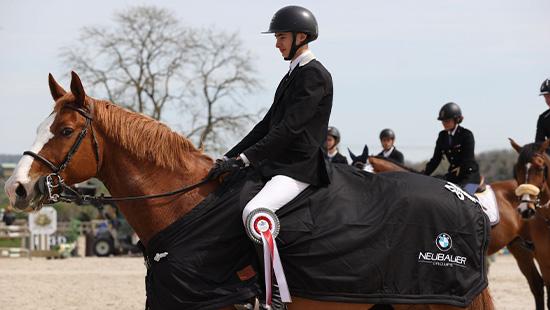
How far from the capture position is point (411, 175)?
6391 mm

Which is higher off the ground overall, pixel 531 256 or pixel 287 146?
pixel 287 146

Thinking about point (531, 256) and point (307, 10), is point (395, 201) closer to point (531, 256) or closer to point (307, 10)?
point (307, 10)

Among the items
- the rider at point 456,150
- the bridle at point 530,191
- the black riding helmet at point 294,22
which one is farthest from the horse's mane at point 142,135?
the rider at point 456,150

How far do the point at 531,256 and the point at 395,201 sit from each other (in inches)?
314

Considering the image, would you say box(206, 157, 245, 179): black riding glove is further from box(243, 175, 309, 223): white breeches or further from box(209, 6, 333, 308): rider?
box(243, 175, 309, 223): white breeches

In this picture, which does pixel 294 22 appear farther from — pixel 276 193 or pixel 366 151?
pixel 366 151

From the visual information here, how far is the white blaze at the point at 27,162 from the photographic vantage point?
5398mm

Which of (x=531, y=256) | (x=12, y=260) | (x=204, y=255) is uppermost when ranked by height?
(x=204, y=255)

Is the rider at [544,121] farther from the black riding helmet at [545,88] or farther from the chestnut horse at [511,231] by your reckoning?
the chestnut horse at [511,231]

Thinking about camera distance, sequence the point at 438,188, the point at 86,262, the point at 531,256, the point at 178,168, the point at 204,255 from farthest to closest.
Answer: the point at 86,262
the point at 531,256
the point at 438,188
the point at 178,168
the point at 204,255

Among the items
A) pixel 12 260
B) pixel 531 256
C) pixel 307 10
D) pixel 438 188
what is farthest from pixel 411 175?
pixel 12 260

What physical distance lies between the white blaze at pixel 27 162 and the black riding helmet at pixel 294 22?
5.48 feet

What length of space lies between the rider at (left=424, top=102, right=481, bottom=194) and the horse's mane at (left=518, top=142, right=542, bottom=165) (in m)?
1.08

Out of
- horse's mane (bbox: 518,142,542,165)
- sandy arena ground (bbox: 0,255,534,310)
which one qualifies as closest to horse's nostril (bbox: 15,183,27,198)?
horse's mane (bbox: 518,142,542,165)
